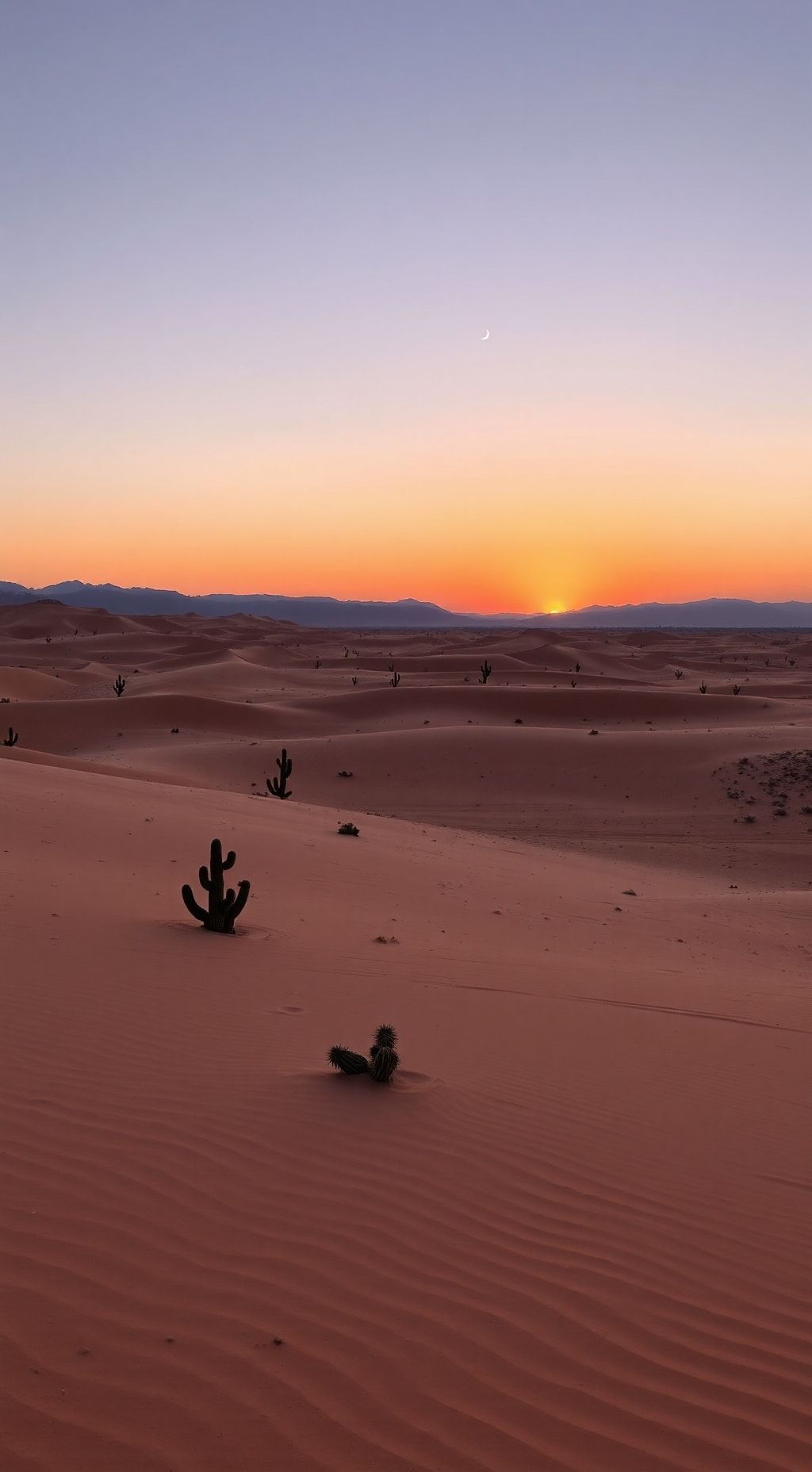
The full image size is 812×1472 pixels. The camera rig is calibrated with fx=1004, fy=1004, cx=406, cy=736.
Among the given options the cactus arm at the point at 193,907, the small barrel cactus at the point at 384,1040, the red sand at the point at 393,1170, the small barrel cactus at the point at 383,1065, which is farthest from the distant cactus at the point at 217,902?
the small barrel cactus at the point at 383,1065

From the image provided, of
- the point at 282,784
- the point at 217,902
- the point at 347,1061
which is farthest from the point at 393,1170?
the point at 282,784

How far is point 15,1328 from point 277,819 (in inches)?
501

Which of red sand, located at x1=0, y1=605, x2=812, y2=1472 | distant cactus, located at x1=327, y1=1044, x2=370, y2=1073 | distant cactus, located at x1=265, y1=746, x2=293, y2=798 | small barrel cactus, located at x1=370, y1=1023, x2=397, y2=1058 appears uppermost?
distant cactus, located at x1=265, y1=746, x2=293, y2=798

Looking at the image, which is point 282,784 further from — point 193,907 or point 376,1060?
point 376,1060

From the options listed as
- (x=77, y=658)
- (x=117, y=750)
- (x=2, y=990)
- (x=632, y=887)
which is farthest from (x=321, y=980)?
(x=77, y=658)

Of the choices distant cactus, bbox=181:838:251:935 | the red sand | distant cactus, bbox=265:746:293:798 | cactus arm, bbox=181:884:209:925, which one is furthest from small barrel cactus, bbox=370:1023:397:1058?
distant cactus, bbox=265:746:293:798

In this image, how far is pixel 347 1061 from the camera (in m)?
5.27

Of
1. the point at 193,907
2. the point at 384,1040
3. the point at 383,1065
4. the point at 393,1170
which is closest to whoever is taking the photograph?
the point at 393,1170

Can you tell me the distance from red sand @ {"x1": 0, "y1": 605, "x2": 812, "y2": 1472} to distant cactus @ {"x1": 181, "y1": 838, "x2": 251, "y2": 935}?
30 centimetres

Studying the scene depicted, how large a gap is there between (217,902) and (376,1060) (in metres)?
3.77

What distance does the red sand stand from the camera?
289 centimetres

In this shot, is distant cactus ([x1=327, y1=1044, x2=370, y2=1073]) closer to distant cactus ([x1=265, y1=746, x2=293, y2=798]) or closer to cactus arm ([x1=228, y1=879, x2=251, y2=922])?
cactus arm ([x1=228, y1=879, x2=251, y2=922])

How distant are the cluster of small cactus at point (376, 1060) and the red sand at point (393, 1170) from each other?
123mm

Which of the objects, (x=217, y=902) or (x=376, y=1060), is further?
(x=217, y=902)
